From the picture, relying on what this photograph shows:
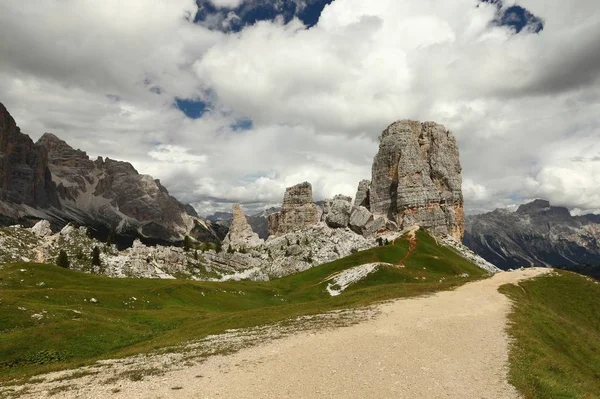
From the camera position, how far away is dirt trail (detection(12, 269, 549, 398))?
21016mm

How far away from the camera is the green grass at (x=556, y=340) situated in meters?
24.0

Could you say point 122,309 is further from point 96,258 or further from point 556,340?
point 556,340

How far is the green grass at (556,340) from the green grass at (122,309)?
16639 millimetres

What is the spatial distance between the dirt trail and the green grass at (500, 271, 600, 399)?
1569 mm

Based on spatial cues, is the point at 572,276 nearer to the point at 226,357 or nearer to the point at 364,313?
the point at 364,313

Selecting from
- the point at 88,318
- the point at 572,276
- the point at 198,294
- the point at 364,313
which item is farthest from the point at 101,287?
the point at 572,276

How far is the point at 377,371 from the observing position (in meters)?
24.3

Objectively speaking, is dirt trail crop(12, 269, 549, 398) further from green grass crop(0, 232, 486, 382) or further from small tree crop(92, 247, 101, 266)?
small tree crop(92, 247, 101, 266)

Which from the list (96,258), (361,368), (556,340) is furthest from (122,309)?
(556,340)

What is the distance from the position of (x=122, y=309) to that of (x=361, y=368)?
56109mm

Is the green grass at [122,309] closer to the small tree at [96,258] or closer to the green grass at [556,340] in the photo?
the green grass at [556,340]

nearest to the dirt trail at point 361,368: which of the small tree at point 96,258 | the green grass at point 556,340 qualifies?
the green grass at point 556,340

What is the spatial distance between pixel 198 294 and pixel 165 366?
2567 inches

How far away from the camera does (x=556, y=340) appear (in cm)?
3919
